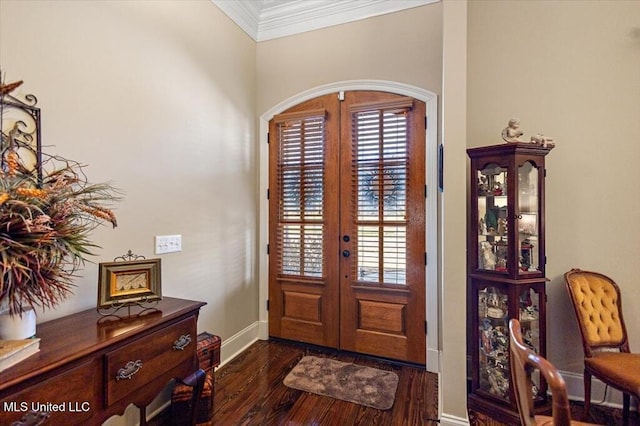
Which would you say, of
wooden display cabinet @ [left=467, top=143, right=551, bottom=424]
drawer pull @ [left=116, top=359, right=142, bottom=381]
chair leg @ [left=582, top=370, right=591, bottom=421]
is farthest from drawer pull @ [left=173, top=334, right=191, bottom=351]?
chair leg @ [left=582, top=370, right=591, bottom=421]

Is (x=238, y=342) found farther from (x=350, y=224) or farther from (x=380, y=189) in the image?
(x=380, y=189)

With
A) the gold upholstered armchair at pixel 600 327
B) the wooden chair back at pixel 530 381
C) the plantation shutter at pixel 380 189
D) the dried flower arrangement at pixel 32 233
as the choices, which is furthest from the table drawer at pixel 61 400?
the gold upholstered armchair at pixel 600 327

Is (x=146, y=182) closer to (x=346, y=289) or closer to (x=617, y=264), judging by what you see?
(x=346, y=289)

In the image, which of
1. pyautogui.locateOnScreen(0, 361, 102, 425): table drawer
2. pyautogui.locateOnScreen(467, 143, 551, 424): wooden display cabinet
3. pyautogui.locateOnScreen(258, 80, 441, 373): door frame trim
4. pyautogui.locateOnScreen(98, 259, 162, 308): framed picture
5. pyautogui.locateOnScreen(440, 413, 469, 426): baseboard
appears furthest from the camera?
pyautogui.locateOnScreen(258, 80, 441, 373): door frame trim

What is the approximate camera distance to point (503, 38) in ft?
8.09

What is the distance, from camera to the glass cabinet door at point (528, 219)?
212 cm

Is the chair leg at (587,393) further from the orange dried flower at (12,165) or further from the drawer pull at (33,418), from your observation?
the orange dried flower at (12,165)

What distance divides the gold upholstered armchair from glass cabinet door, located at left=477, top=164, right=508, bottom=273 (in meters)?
0.51

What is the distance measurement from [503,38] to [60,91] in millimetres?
3060

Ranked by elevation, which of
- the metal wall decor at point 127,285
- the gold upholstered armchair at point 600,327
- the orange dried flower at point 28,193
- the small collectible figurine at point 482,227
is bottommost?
the gold upholstered armchair at point 600,327

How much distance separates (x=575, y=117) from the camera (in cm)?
230

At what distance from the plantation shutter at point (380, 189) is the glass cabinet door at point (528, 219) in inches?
35.5

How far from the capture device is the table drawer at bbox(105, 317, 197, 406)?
1.32m

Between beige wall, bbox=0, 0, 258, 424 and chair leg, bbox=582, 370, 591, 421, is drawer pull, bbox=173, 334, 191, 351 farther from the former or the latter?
chair leg, bbox=582, 370, 591, 421
